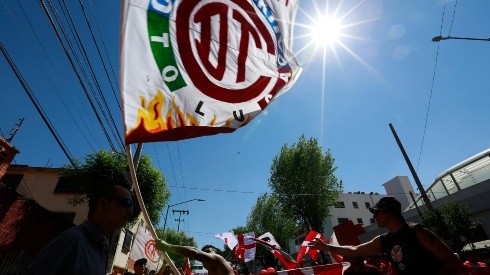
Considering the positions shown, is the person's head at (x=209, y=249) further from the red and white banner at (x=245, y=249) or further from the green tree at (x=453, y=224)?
the green tree at (x=453, y=224)

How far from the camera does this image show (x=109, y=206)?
179 cm

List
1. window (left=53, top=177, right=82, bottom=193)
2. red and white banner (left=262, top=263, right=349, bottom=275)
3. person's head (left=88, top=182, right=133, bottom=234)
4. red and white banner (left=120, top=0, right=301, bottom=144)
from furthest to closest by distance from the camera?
window (left=53, top=177, right=82, bottom=193) → red and white banner (left=262, top=263, right=349, bottom=275) → red and white banner (left=120, top=0, right=301, bottom=144) → person's head (left=88, top=182, right=133, bottom=234)

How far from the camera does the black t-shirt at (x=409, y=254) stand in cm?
232

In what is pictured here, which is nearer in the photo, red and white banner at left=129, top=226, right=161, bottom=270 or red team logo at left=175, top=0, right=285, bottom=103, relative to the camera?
red team logo at left=175, top=0, right=285, bottom=103

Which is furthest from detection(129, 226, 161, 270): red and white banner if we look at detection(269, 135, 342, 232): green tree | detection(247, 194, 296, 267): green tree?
detection(247, 194, 296, 267): green tree

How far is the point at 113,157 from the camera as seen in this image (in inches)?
623

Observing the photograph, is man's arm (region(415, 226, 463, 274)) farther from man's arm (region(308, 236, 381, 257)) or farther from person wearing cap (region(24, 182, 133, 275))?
person wearing cap (region(24, 182, 133, 275))

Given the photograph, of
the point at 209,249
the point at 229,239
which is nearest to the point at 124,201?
the point at 209,249

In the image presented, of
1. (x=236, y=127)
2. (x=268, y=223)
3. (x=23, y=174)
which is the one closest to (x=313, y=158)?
(x=268, y=223)

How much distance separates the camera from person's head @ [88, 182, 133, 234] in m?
1.76

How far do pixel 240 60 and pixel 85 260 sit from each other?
8.64 feet

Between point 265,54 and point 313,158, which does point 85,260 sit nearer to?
point 265,54

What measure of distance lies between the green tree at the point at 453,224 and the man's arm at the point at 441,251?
726 inches

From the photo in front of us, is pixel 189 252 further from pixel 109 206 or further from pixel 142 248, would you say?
pixel 142 248
